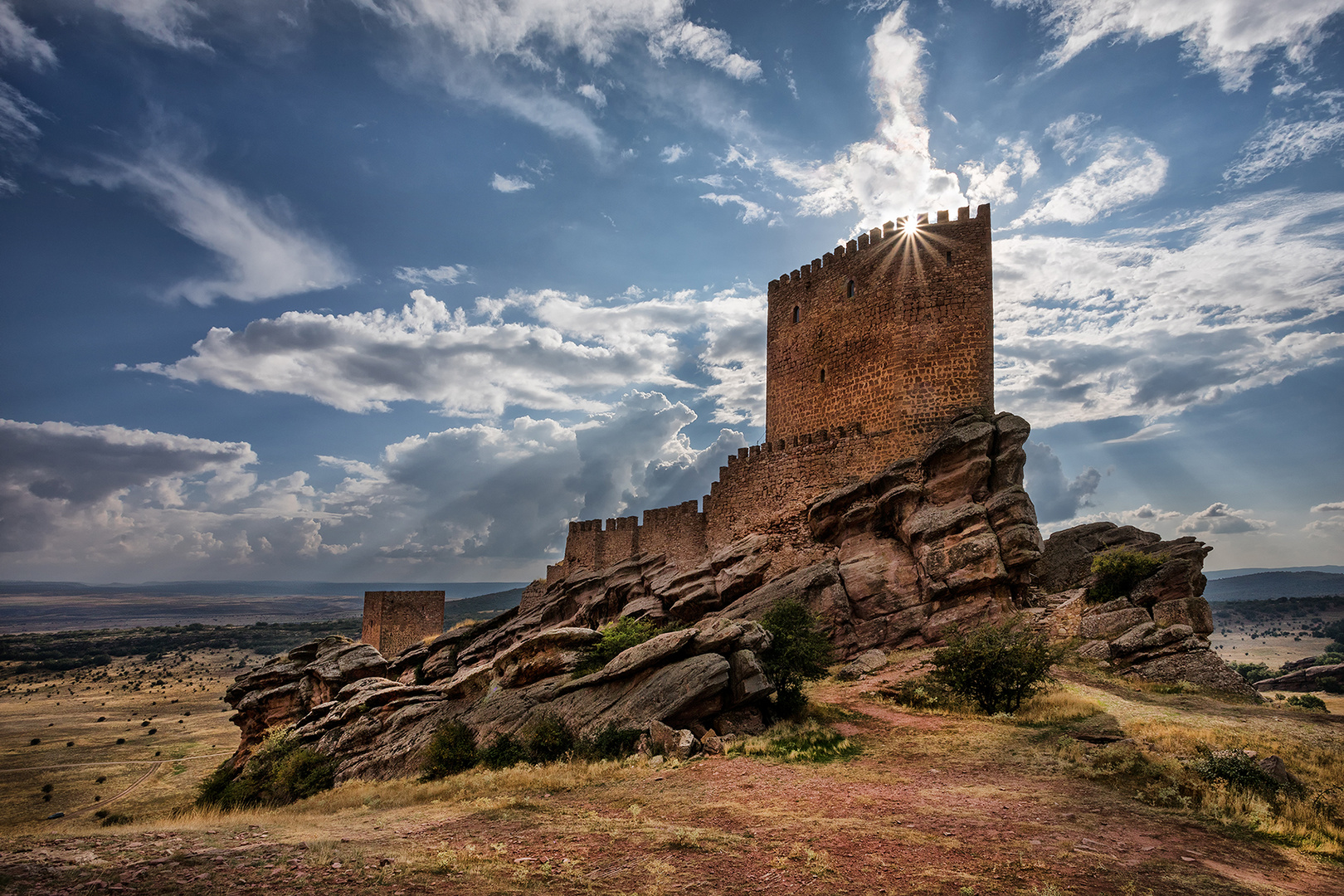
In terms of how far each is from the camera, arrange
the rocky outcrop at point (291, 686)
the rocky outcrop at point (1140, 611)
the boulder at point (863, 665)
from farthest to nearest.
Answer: the rocky outcrop at point (291, 686) → the boulder at point (863, 665) → the rocky outcrop at point (1140, 611)

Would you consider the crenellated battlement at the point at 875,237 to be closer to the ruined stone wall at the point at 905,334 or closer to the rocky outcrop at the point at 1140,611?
the ruined stone wall at the point at 905,334

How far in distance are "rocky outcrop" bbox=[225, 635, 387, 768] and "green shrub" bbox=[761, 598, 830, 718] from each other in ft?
51.9

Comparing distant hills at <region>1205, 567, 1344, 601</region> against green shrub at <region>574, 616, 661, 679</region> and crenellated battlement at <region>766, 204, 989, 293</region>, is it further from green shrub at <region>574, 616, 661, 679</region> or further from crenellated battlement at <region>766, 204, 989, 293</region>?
green shrub at <region>574, 616, 661, 679</region>

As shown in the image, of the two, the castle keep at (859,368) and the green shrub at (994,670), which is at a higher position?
the castle keep at (859,368)

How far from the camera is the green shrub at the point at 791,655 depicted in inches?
637

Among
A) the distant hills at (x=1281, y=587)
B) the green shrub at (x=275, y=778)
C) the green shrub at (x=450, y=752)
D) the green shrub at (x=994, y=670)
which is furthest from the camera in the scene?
the distant hills at (x=1281, y=587)

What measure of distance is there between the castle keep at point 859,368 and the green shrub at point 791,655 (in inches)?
329

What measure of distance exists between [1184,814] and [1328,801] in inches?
87.6

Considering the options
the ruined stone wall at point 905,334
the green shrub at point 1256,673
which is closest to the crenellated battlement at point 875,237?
the ruined stone wall at point 905,334

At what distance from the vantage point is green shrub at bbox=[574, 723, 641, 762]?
46.3ft

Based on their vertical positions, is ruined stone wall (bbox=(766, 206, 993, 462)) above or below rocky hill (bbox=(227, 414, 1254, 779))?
above

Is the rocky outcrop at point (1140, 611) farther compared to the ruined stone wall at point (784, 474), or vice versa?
the ruined stone wall at point (784, 474)

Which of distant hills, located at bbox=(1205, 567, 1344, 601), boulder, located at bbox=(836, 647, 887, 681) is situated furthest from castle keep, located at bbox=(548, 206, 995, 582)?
distant hills, located at bbox=(1205, 567, 1344, 601)

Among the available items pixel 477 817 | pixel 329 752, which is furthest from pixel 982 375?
pixel 329 752
